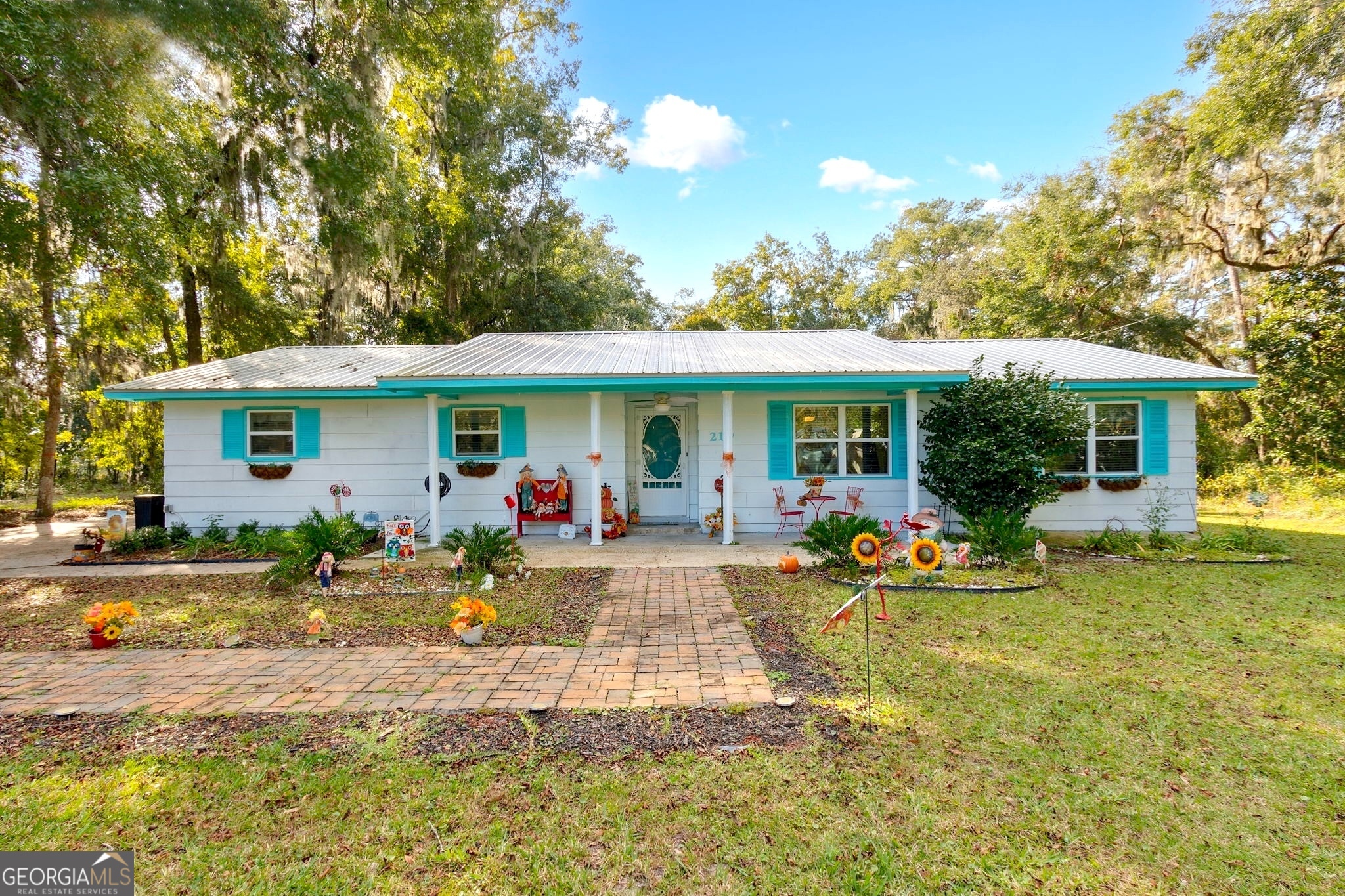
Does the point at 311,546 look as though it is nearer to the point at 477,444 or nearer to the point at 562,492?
the point at 477,444

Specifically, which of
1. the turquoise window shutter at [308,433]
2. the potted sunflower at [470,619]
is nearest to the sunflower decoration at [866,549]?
the potted sunflower at [470,619]

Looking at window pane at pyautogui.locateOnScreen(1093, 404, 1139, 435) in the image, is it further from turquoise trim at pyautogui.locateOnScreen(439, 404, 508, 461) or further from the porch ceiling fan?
turquoise trim at pyautogui.locateOnScreen(439, 404, 508, 461)

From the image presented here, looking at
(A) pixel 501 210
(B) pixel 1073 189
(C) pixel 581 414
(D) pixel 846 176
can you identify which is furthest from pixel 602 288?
(B) pixel 1073 189

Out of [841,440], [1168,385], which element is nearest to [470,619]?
[841,440]

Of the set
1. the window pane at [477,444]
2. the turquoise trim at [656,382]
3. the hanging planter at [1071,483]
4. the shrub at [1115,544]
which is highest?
the turquoise trim at [656,382]

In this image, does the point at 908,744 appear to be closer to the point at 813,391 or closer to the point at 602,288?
the point at 813,391

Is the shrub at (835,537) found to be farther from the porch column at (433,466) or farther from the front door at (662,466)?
the porch column at (433,466)

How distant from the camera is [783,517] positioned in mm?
8961

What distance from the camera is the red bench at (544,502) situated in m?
8.80

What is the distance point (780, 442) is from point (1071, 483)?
15.7 feet

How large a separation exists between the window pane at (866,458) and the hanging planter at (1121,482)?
139 inches

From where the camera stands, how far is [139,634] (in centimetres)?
484

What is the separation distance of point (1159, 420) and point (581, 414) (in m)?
9.51

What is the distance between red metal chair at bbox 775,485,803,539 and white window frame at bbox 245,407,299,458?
8199 millimetres
